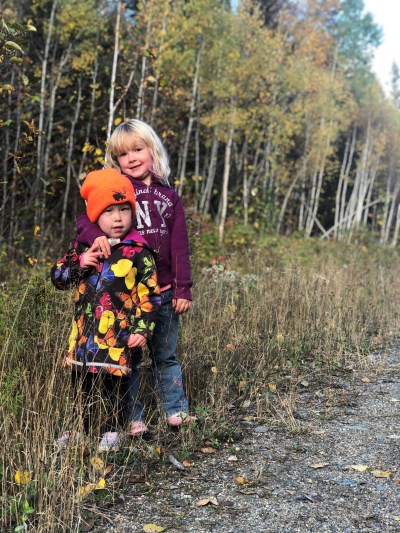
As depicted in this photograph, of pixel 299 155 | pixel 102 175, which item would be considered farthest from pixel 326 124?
pixel 102 175

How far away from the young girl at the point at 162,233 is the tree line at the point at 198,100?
0.90 meters

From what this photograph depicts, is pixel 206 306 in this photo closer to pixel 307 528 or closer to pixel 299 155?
pixel 307 528

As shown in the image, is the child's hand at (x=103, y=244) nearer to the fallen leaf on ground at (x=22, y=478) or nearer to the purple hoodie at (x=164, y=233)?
the purple hoodie at (x=164, y=233)

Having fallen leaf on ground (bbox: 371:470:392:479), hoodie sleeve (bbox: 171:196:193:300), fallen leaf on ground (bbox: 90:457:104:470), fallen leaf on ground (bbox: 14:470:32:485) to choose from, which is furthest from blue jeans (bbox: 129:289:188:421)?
fallen leaf on ground (bbox: 371:470:392:479)

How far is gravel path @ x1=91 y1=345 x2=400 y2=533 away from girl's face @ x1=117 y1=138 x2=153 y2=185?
1654 mm

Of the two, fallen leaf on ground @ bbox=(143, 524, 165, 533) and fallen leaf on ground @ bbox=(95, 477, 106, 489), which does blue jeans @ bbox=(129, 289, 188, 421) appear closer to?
fallen leaf on ground @ bbox=(95, 477, 106, 489)

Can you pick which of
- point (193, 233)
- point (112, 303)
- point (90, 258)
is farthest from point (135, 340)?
point (193, 233)

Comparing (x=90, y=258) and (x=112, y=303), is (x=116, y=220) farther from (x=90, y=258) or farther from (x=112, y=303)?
(x=112, y=303)

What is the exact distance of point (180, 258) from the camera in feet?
10.9

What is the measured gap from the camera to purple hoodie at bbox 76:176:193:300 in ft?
10.9

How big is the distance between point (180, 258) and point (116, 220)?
0.51 m

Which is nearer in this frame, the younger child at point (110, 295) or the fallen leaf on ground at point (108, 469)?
the fallen leaf on ground at point (108, 469)

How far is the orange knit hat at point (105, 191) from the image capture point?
2943mm

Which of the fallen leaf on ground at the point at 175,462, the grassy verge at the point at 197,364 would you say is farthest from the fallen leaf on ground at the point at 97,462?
the fallen leaf on ground at the point at 175,462
